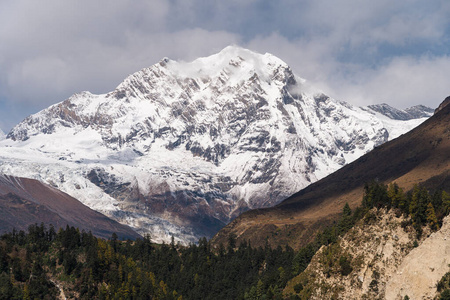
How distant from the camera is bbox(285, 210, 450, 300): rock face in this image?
131m

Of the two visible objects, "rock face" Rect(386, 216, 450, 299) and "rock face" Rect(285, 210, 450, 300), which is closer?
"rock face" Rect(386, 216, 450, 299)

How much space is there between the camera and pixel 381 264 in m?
144

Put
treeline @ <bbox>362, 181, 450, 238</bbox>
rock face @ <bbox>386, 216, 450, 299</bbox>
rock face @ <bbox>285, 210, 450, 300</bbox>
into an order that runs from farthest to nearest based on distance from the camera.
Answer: treeline @ <bbox>362, 181, 450, 238</bbox> → rock face @ <bbox>285, 210, 450, 300</bbox> → rock face @ <bbox>386, 216, 450, 299</bbox>

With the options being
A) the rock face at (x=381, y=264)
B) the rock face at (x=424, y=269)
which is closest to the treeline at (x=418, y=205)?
the rock face at (x=381, y=264)

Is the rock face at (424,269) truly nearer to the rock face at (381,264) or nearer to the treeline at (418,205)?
the rock face at (381,264)

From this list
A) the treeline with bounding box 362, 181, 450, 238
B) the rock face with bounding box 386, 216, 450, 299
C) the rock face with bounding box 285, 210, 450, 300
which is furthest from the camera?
the treeline with bounding box 362, 181, 450, 238

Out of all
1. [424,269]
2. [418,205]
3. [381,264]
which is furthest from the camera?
[418,205]

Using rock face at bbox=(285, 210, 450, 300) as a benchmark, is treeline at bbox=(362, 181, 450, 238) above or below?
above

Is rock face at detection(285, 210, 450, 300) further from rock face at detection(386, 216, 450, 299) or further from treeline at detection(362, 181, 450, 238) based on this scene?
treeline at detection(362, 181, 450, 238)

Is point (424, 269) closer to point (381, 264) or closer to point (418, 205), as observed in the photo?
point (381, 264)

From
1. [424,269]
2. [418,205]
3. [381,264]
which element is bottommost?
[424,269]

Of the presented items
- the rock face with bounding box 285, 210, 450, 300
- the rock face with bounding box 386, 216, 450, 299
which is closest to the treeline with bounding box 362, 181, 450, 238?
the rock face with bounding box 285, 210, 450, 300

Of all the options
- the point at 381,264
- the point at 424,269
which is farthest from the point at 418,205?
the point at 424,269

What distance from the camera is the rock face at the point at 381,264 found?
130625mm
